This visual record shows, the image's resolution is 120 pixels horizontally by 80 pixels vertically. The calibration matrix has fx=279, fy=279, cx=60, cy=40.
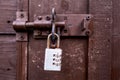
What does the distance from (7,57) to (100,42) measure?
0.39 meters

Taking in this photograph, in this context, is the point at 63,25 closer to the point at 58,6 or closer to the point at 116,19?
the point at 58,6

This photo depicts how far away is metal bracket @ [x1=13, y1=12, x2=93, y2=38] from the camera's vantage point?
1.10 metres

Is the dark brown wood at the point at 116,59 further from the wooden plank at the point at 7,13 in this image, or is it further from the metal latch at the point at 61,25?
the wooden plank at the point at 7,13

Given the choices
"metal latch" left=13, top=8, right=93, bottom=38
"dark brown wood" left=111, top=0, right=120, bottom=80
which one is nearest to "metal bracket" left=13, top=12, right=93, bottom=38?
"metal latch" left=13, top=8, right=93, bottom=38

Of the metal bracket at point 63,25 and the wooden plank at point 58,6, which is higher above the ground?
the wooden plank at point 58,6

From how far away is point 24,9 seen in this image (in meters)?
1.15

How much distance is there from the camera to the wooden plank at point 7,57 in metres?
1.17

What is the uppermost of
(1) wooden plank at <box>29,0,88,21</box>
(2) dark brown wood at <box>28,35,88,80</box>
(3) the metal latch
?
(1) wooden plank at <box>29,0,88,21</box>

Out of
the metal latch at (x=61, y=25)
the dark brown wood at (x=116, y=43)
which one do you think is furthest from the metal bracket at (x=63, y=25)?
the dark brown wood at (x=116, y=43)

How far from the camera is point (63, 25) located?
43.2 inches

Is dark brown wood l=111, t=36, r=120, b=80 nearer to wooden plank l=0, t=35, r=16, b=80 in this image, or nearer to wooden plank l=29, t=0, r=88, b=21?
wooden plank l=29, t=0, r=88, b=21

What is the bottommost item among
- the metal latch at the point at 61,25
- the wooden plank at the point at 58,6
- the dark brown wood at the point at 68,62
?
the dark brown wood at the point at 68,62

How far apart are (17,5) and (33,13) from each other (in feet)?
0.25

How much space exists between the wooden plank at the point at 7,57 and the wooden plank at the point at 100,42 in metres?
0.32
